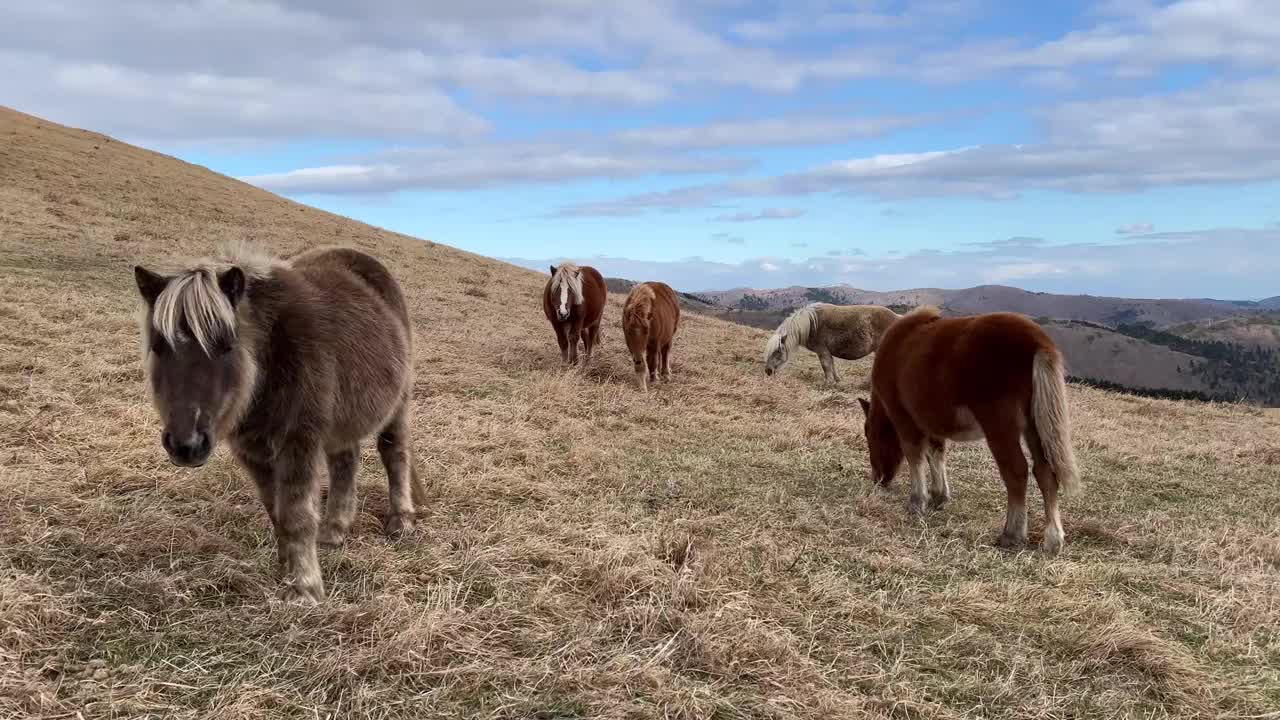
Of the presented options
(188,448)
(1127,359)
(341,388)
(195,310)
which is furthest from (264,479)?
(1127,359)

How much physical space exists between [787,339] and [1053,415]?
10.7 meters

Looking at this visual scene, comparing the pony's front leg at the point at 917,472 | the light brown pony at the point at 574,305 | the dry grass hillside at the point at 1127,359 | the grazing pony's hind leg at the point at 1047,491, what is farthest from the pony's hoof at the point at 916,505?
the dry grass hillside at the point at 1127,359

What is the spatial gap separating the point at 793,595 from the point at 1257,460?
9.42m

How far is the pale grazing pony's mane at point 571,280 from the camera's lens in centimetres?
1195

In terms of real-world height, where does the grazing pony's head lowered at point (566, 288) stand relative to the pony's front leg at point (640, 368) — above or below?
above

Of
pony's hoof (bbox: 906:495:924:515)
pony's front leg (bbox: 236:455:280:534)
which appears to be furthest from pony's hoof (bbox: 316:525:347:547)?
pony's hoof (bbox: 906:495:924:515)

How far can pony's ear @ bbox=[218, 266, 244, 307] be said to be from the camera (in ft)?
11.1

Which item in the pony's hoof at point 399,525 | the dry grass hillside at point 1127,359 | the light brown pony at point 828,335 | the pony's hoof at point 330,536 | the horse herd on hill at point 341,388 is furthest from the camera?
the dry grass hillside at point 1127,359

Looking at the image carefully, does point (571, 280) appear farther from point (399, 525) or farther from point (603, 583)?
point (603, 583)

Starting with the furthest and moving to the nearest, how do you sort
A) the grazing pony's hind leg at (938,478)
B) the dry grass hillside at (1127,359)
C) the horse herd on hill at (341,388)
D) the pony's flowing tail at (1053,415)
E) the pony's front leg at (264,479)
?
the dry grass hillside at (1127,359) < the grazing pony's hind leg at (938,478) < the pony's flowing tail at (1053,415) < the pony's front leg at (264,479) < the horse herd on hill at (341,388)

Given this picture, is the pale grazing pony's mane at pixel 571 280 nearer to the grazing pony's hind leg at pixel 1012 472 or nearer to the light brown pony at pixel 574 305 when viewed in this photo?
the light brown pony at pixel 574 305

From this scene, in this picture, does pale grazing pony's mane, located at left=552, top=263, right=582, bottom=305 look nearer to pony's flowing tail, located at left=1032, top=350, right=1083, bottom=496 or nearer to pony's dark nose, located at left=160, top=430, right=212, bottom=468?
pony's flowing tail, located at left=1032, top=350, right=1083, bottom=496

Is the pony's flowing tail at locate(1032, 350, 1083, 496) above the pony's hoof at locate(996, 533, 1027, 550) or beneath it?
above

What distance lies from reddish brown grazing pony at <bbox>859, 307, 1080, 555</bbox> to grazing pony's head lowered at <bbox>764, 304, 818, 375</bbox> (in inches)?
371
